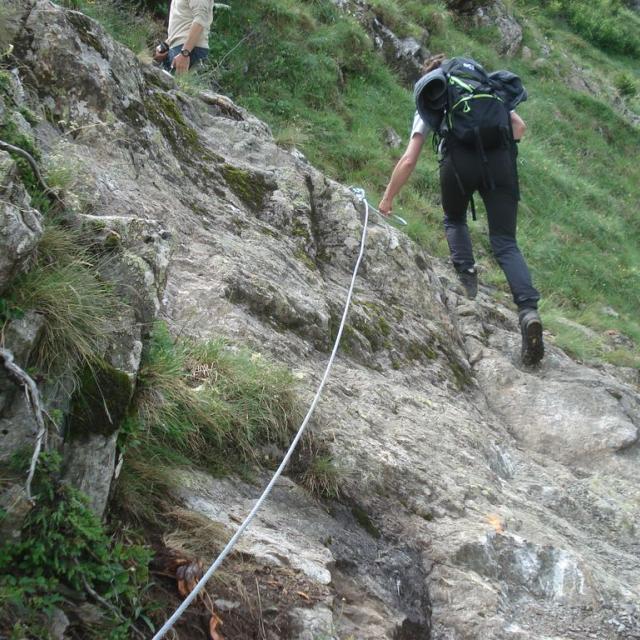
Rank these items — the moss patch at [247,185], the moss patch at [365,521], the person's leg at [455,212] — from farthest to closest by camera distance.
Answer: the person's leg at [455,212]
the moss patch at [247,185]
the moss patch at [365,521]

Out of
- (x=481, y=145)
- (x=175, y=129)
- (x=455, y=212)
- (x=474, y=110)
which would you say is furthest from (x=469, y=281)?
(x=175, y=129)

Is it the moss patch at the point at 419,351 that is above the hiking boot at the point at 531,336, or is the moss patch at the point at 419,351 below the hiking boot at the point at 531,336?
below

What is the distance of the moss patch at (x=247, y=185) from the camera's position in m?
5.00

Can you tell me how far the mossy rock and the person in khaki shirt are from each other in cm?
528

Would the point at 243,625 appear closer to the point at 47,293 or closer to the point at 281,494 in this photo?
the point at 281,494

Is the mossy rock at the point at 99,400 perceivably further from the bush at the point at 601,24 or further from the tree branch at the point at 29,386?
the bush at the point at 601,24

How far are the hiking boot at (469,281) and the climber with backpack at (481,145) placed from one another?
63cm

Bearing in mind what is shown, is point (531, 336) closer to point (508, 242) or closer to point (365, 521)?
point (508, 242)

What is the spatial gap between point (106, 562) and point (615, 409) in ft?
13.0

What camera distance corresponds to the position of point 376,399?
381 cm

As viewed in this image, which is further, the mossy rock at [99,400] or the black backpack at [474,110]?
the black backpack at [474,110]

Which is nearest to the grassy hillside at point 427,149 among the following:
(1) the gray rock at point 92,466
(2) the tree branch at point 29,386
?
(1) the gray rock at point 92,466

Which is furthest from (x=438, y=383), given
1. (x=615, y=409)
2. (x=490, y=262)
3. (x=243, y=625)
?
(x=490, y=262)

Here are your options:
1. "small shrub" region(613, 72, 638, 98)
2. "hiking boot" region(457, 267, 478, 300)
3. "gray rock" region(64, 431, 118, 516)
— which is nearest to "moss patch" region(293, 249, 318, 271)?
"hiking boot" region(457, 267, 478, 300)
